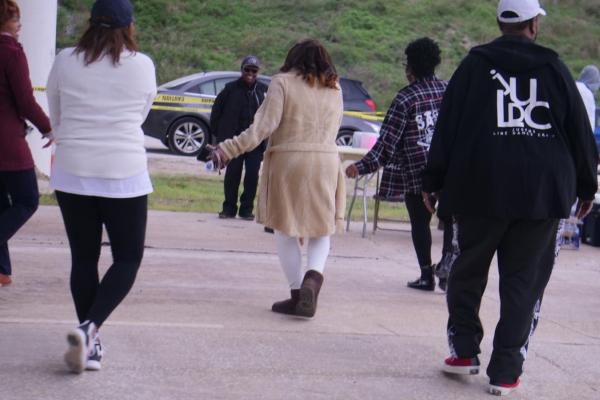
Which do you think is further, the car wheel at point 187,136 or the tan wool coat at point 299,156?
the car wheel at point 187,136

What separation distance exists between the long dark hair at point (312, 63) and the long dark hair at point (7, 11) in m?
1.75

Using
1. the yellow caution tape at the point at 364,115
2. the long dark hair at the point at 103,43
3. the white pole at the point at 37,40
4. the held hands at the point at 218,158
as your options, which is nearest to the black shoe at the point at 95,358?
the long dark hair at the point at 103,43

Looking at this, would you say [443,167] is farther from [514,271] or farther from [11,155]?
[11,155]

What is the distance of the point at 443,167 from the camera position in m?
5.44

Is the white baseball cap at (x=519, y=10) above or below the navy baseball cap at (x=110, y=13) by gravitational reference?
above

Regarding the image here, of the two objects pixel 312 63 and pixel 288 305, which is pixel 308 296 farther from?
pixel 312 63

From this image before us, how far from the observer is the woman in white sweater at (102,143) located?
5.29 meters

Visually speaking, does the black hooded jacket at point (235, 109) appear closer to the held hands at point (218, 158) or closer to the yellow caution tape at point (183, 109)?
the held hands at point (218, 158)

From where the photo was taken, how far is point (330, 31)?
37219mm

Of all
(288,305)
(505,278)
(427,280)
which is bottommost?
(427,280)

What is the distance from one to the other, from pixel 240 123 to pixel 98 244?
7146 mm

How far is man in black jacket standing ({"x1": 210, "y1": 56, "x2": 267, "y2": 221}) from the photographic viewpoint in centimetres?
1254

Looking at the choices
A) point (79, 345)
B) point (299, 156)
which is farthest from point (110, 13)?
point (299, 156)

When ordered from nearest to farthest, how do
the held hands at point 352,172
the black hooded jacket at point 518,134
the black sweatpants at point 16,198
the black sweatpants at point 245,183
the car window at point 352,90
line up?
the black hooded jacket at point 518,134, the black sweatpants at point 16,198, the held hands at point 352,172, the black sweatpants at point 245,183, the car window at point 352,90
